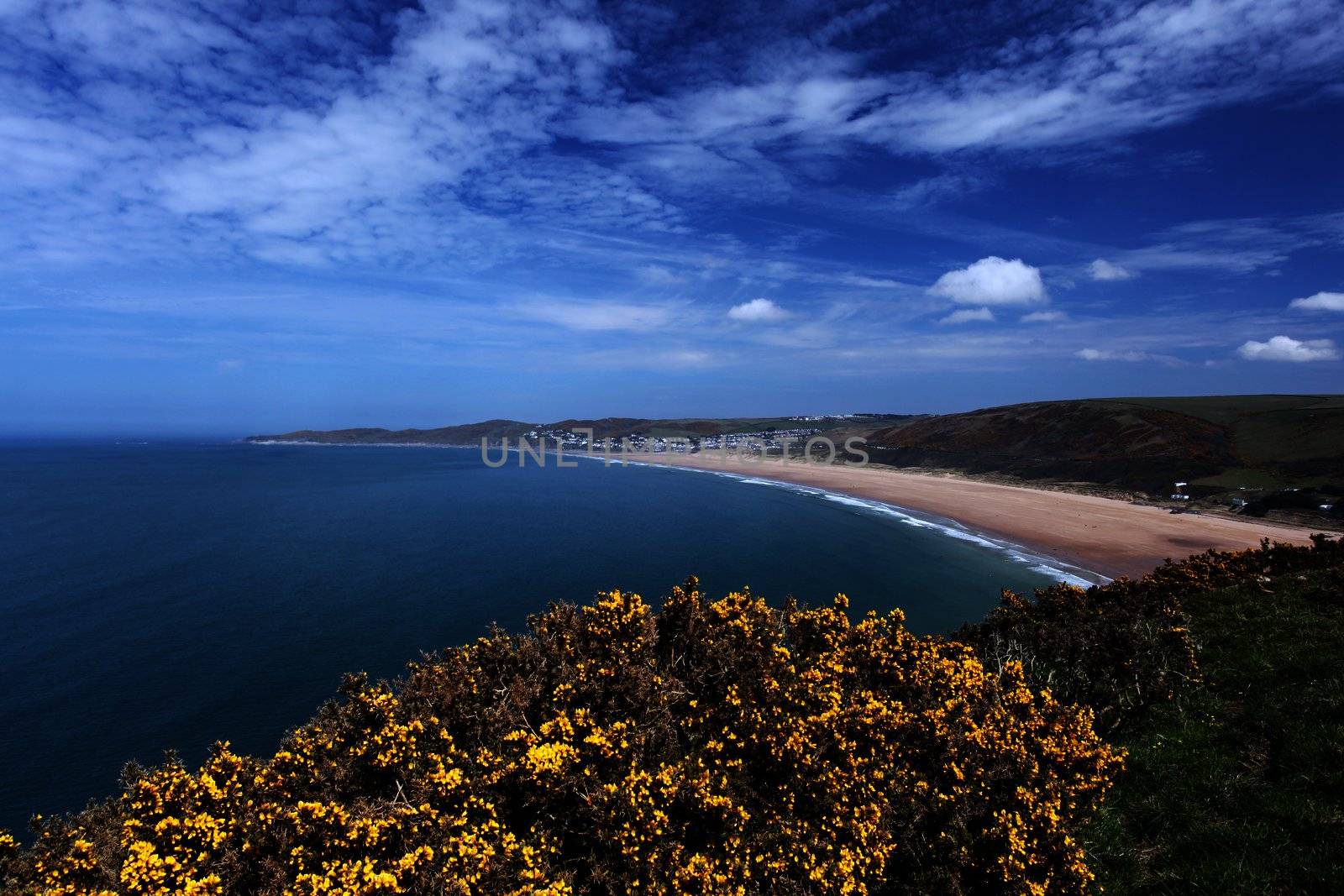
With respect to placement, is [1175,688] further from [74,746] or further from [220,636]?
[220,636]

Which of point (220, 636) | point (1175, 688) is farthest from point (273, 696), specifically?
point (1175, 688)

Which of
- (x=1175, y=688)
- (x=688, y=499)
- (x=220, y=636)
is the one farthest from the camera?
(x=688, y=499)

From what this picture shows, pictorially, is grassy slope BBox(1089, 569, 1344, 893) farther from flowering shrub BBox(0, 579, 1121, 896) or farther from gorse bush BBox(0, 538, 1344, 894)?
flowering shrub BBox(0, 579, 1121, 896)

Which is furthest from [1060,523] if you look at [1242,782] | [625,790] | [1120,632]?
[625,790]

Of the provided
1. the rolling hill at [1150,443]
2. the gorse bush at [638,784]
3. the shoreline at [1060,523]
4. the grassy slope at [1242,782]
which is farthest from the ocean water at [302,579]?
the rolling hill at [1150,443]

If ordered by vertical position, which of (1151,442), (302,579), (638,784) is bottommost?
(302,579)

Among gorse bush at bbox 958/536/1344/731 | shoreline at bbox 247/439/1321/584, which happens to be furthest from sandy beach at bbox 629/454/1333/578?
gorse bush at bbox 958/536/1344/731

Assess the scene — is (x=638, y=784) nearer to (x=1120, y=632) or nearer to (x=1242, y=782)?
(x=1242, y=782)
